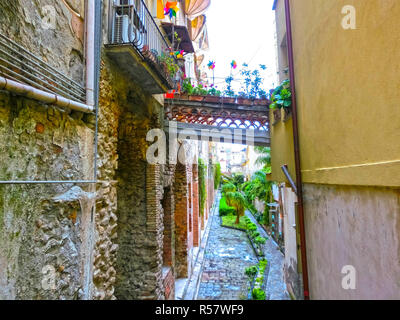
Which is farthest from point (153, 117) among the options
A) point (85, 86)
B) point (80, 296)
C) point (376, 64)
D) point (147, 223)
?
point (376, 64)

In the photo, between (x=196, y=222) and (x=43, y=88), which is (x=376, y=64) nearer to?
(x=43, y=88)

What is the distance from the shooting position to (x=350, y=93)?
102 inches

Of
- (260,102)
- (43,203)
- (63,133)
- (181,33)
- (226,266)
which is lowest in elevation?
(226,266)

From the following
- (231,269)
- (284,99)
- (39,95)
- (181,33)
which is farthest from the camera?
(231,269)

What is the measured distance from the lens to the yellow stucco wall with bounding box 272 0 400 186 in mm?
1969

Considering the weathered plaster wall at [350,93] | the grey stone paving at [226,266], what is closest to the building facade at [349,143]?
the weathered plaster wall at [350,93]

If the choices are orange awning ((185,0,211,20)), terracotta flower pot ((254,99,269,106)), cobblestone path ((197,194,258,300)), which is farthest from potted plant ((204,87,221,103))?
orange awning ((185,0,211,20))

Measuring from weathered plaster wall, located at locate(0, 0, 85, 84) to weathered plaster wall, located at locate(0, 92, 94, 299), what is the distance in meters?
0.51

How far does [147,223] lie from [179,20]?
8.14 meters

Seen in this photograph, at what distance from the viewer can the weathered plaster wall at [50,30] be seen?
80.2 inches

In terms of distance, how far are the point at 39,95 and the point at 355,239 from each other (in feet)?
11.0

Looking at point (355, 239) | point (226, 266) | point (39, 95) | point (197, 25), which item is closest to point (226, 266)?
point (226, 266)

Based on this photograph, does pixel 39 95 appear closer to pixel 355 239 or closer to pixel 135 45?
pixel 135 45

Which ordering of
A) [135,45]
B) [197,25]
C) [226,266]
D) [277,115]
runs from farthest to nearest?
1. [197,25]
2. [226,266]
3. [277,115]
4. [135,45]
